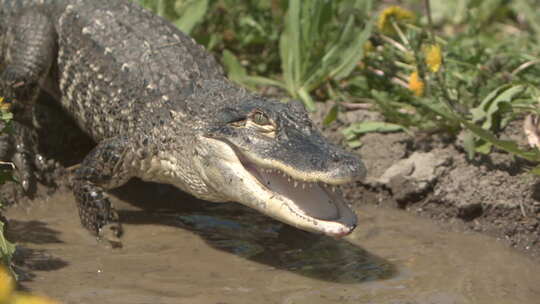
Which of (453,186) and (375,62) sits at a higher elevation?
(375,62)

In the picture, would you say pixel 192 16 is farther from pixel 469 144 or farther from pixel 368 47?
pixel 469 144

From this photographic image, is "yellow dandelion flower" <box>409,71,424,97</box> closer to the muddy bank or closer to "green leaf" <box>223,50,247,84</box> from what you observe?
the muddy bank

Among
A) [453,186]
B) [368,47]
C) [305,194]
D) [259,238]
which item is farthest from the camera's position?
[368,47]

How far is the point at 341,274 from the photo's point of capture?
3934mm

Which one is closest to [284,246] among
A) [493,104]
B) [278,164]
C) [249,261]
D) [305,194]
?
[249,261]

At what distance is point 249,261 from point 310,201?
1.81 feet

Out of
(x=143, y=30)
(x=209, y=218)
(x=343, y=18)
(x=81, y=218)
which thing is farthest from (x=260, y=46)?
(x=81, y=218)

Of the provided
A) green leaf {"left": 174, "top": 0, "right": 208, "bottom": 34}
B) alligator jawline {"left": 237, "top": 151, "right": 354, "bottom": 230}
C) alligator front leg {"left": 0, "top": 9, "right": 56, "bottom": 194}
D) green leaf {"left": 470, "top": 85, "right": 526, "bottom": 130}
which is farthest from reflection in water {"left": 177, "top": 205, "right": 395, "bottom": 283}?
green leaf {"left": 174, "top": 0, "right": 208, "bottom": 34}

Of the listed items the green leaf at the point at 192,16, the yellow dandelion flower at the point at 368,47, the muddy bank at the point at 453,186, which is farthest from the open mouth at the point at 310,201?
the yellow dandelion flower at the point at 368,47

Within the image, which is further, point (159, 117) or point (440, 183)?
point (440, 183)

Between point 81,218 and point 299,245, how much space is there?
1278 millimetres

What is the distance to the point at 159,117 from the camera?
4.52m

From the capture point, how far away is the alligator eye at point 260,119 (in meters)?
3.99

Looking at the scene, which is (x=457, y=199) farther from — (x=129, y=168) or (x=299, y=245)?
(x=129, y=168)
